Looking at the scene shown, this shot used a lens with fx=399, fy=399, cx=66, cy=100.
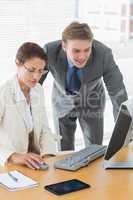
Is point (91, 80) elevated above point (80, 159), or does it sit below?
above

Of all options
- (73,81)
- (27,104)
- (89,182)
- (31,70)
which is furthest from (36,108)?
(89,182)

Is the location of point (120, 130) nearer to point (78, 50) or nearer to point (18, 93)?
point (18, 93)

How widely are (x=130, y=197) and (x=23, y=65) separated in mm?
1038

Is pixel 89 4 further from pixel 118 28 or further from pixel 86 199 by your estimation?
pixel 86 199

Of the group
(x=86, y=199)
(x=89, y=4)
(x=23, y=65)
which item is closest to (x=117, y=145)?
(x=86, y=199)

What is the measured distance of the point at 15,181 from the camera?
1.83 m

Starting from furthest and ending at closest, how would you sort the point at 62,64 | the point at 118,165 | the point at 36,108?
the point at 62,64 < the point at 36,108 < the point at 118,165

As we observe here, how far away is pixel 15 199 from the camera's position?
1.65m

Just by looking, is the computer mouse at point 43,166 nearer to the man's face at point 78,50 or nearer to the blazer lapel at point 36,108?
the blazer lapel at point 36,108

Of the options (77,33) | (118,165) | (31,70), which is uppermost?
(77,33)

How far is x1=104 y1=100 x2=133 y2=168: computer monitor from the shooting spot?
1.94 meters

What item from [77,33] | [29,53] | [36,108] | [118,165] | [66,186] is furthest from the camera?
[77,33]

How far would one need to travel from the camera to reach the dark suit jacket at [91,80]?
2908mm

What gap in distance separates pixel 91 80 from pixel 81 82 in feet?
0.25
